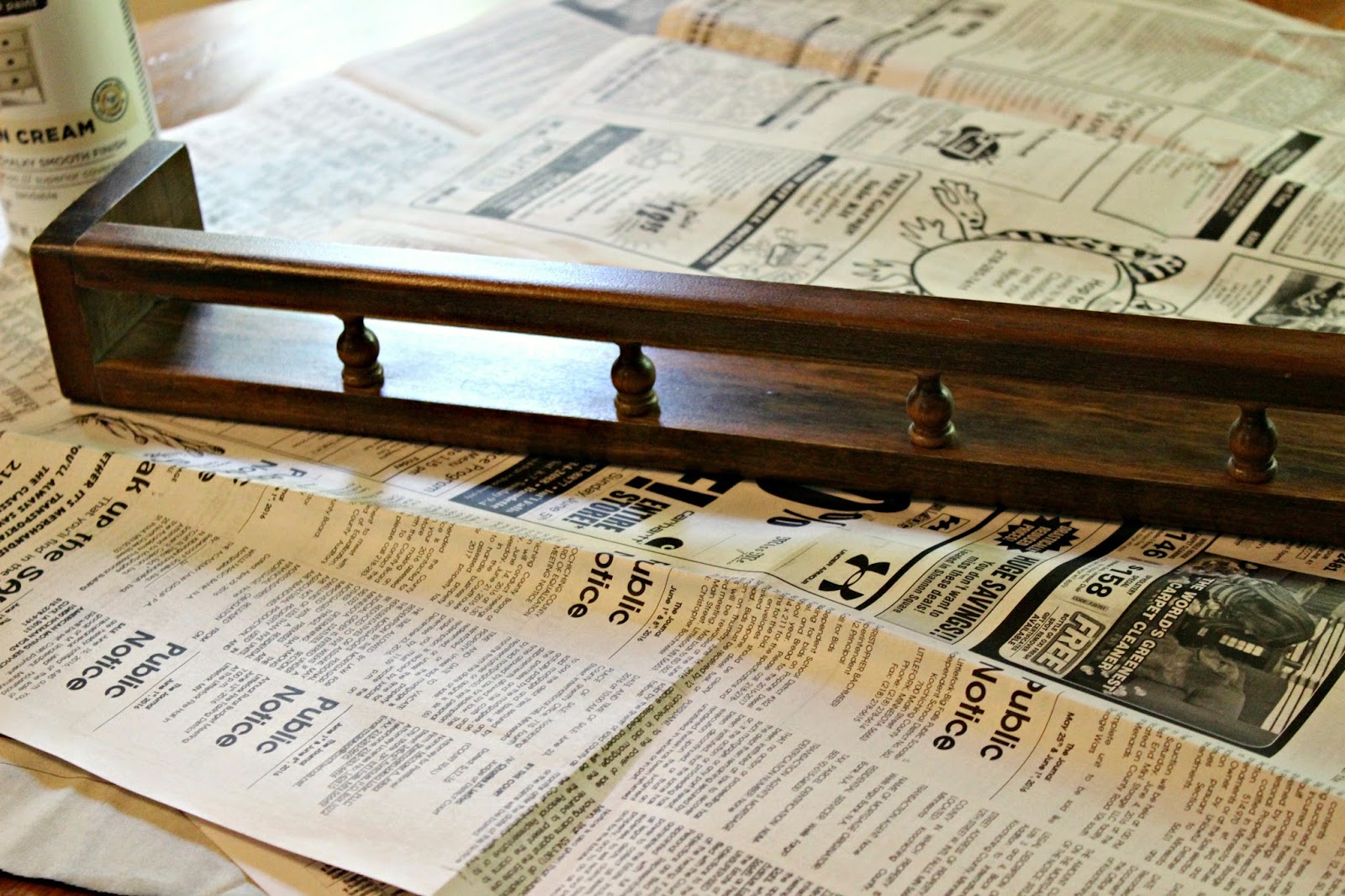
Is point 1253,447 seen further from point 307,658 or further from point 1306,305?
point 307,658

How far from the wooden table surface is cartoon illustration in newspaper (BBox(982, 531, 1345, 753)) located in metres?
0.77

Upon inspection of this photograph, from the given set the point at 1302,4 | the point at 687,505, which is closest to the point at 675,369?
the point at 687,505

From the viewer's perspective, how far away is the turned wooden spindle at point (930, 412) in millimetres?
649

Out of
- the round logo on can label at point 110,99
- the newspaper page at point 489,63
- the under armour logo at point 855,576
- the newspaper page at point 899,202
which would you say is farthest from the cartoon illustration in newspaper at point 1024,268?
the round logo on can label at point 110,99

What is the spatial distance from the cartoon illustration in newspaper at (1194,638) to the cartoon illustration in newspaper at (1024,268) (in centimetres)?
24

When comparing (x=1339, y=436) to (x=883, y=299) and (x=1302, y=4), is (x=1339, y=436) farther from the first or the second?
(x=1302, y=4)

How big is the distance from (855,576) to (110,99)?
568mm

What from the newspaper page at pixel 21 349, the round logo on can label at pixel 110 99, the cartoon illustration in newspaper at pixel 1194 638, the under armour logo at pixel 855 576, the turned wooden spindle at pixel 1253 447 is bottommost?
the cartoon illustration in newspaper at pixel 1194 638

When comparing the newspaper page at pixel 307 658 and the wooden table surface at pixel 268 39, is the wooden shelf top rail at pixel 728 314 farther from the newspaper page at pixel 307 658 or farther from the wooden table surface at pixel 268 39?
the wooden table surface at pixel 268 39

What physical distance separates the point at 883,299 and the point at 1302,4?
31.9 inches

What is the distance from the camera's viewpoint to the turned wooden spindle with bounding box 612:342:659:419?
687 mm

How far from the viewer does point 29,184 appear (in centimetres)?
87

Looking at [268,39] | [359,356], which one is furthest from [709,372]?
[268,39]

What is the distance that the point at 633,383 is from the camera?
69 cm
